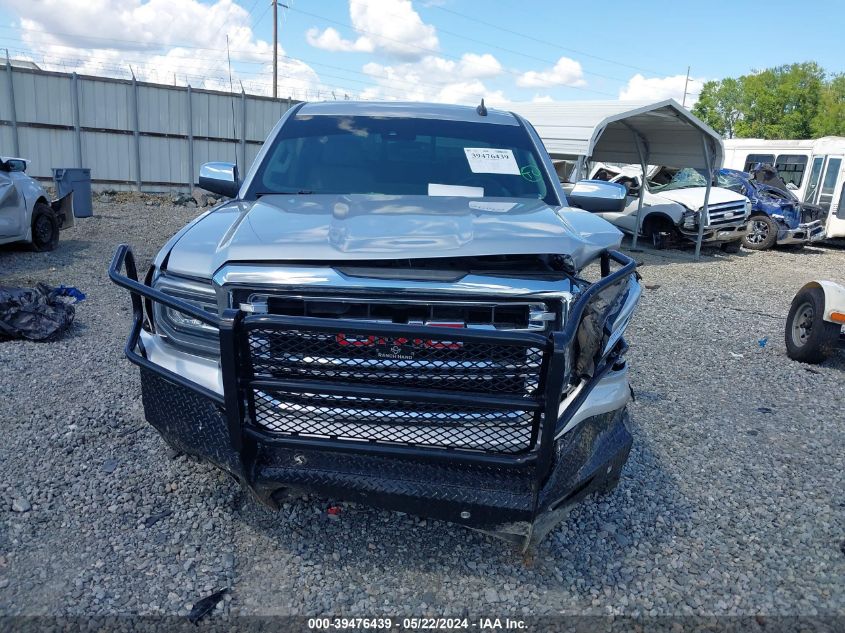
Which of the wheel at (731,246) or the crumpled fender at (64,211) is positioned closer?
the crumpled fender at (64,211)

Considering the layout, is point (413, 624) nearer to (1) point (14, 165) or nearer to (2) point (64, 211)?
(1) point (14, 165)

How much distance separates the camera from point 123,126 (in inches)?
745

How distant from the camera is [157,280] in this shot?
274cm

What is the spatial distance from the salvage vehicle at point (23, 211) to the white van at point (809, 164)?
16491 millimetres

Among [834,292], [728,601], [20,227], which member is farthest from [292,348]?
[20,227]

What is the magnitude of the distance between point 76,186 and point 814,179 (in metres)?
18.2

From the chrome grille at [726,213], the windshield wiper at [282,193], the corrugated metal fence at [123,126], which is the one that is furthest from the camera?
the corrugated metal fence at [123,126]

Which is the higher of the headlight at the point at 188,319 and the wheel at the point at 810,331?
the headlight at the point at 188,319

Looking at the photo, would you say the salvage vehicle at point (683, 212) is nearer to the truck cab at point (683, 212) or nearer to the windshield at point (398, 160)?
the truck cab at point (683, 212)

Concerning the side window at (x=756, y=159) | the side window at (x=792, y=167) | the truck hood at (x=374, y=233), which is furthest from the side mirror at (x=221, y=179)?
the side window at (x=756, y=159)

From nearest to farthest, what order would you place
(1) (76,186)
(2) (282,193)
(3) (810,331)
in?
1. (2) (282,193)
2. (3) (810,331)
3. (1) (76,186)

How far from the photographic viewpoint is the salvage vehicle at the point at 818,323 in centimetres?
576

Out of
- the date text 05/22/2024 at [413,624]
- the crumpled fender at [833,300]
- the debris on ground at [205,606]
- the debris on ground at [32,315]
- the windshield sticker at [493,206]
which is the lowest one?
the debris on ground at [205,606]

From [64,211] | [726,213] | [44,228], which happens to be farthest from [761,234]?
[44,228]
